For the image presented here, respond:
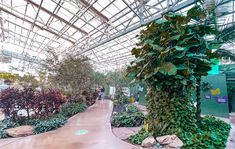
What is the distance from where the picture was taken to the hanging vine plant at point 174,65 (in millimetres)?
3660

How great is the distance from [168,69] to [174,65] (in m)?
0.19

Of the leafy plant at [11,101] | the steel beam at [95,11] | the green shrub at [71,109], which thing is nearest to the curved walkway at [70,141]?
the leafy plant at [11,101]

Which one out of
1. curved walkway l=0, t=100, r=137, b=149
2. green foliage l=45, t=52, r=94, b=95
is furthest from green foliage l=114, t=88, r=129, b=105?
curved walkway l=0, t=100, r=137, b=149

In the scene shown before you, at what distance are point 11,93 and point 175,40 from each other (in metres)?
5.20

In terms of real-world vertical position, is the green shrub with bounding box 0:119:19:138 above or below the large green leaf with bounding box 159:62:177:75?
below

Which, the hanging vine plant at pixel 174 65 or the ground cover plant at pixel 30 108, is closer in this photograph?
the hanging vine plant at pixel 174 65

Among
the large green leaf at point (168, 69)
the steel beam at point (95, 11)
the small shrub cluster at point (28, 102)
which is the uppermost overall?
the steel beam at point (95, 11)

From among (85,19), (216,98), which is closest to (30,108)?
(85,19)

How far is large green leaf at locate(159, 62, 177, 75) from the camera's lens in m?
3.42

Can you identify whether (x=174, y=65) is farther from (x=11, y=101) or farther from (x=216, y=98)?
(x=216, y=98)

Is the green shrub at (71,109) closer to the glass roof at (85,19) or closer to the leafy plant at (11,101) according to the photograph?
the leafy plant at (11,101)

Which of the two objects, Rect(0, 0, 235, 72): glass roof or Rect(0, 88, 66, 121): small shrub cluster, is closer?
Rect(0, 88, 66, 121): small shrub cluster

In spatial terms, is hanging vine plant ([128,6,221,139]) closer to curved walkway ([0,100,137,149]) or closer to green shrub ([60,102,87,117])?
curved walkway ([0,100,137,149])

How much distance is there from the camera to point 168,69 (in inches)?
137
